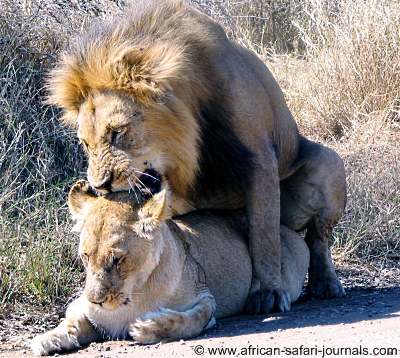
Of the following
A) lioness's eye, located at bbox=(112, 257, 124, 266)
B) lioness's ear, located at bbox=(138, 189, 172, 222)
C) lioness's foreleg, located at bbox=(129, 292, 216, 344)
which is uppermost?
lioness's ear, located at bbox=(138, 189, 172, 222)

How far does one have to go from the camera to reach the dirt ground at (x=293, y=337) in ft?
14.5

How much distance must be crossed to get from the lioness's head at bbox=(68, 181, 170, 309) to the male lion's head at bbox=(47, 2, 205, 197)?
0.12 m

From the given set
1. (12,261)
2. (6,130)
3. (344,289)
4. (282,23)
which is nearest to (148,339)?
(12,261)

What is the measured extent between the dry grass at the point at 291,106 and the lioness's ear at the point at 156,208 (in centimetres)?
135

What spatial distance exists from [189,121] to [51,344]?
1.34 m

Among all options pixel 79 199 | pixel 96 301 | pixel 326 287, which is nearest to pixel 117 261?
pixel 96 301

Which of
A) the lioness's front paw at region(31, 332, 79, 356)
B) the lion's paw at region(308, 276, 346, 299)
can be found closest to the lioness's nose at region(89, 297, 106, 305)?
the lioness's front paw at region(31, 332, 79, 356)

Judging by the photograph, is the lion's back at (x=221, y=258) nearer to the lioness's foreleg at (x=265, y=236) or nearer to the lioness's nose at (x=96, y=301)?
the lioness's foreleg at (x=265, y=236)

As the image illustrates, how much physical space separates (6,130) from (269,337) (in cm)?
344

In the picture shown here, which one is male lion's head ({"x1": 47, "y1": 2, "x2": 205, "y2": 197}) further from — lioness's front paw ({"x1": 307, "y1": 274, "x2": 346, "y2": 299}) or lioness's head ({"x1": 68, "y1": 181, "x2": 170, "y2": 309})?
lioness's front paw ({"x1": 307, "y1": 274, "x2": 346, "y2": 299})

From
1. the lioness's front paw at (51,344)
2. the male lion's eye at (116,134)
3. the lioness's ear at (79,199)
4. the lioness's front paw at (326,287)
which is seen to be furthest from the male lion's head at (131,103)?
the lioness's front paw at (326,287)

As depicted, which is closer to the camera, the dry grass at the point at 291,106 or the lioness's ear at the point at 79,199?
the lioness's ear at the point at 79,199

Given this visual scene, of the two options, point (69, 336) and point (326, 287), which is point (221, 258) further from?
point (69, 336)

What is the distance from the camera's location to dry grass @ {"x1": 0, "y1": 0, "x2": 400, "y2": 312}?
6355 mm
